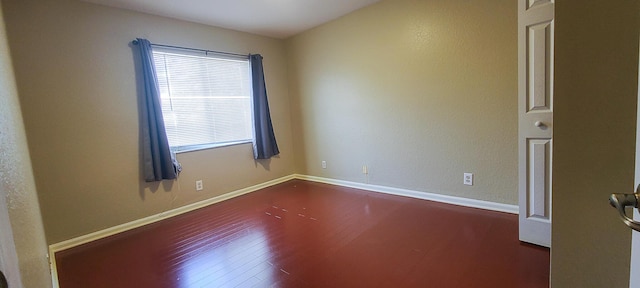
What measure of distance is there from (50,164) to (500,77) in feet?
13.3

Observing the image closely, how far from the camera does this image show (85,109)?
2.63 metres

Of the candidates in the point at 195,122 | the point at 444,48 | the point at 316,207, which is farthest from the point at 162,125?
the point at 444,48

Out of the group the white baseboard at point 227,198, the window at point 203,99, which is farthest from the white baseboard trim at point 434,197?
the window at point 203,99

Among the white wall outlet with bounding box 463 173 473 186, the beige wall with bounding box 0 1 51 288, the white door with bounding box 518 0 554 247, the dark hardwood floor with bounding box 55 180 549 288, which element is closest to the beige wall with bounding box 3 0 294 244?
the dark hardwood floor with bounding box 55 180 549 288

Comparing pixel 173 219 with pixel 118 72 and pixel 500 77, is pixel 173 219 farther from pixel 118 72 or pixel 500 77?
pixel 500 77

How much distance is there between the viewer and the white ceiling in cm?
282

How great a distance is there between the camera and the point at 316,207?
10.4 ft

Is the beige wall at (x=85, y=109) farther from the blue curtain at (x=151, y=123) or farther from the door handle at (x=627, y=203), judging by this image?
the door handle at (x=627, y=203)

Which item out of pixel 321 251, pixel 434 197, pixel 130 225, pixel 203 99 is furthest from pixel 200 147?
pixel 434 197

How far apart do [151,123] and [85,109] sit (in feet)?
1.78

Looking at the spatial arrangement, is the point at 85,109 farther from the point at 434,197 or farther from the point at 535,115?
the point at 535,115

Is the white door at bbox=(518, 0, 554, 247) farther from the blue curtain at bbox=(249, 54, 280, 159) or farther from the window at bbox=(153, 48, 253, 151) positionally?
the window at bbox=(153, 48, 253, 151)

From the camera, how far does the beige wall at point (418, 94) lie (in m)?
2.57

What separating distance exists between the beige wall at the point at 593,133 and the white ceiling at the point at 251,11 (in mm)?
2683
